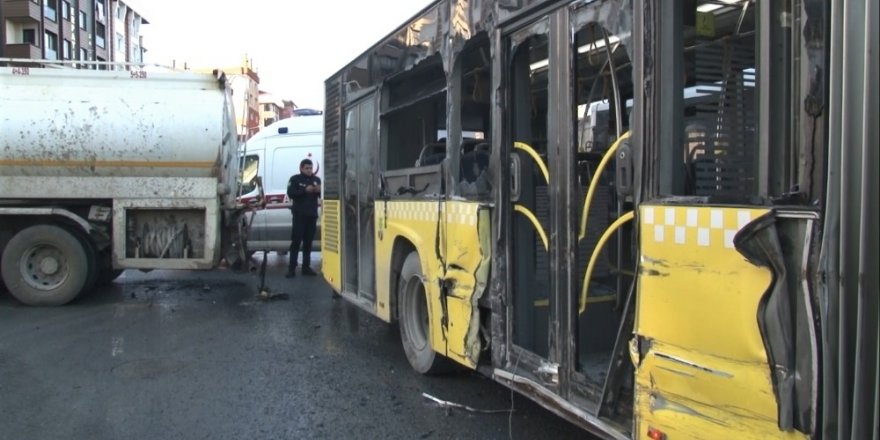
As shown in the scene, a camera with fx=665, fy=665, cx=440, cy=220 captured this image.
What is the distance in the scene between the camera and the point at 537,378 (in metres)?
3.78

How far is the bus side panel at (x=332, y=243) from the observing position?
739 centimetres

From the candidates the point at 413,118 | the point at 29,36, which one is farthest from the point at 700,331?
the point at 29,36

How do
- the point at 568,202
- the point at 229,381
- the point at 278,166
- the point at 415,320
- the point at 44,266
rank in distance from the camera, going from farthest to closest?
the point at 278,166, the point at 44,266, the point at 415,320, the point at 229,381, the point at 568,202

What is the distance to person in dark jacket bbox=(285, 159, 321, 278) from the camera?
10734 millimetres

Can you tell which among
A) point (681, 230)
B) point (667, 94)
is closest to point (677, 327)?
point (681, 230)

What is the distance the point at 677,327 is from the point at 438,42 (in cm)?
299

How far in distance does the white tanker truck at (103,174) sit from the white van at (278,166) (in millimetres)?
2871

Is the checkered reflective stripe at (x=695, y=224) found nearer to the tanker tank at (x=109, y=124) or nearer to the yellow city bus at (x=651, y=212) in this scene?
the yellow city bus at (x=651, y=212)

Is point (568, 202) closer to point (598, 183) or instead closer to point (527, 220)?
point (598, 183)

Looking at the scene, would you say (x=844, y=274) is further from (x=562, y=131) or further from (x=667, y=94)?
(x=562, y=131)

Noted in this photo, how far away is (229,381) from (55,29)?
53208 mm

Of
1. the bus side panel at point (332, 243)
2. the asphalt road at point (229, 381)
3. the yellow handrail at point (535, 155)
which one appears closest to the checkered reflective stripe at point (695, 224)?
the yellow handrail at point (535, 155)

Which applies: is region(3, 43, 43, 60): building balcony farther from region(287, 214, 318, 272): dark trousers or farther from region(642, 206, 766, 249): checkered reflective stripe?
region(642, 206, 766, 249): checkered reflective stripe

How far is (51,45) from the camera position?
161 feet
